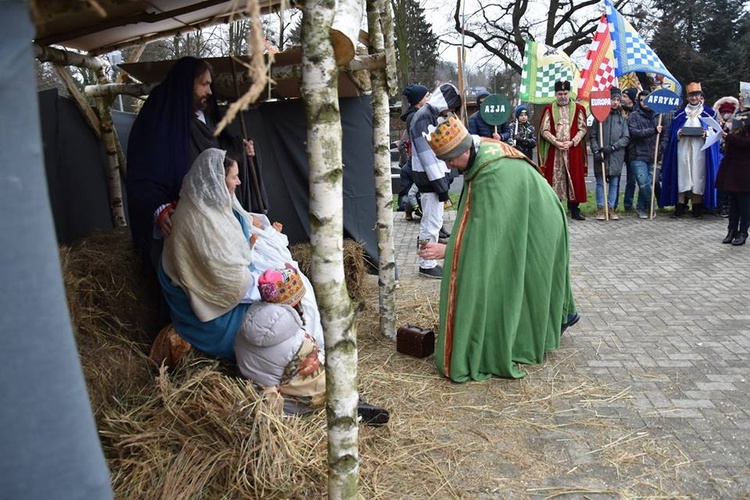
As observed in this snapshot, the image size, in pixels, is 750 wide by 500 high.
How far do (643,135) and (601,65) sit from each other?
4.72 feet

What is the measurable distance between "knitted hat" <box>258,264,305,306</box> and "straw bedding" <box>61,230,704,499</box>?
496 mm

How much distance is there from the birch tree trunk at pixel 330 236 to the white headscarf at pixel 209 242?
112 centimetres

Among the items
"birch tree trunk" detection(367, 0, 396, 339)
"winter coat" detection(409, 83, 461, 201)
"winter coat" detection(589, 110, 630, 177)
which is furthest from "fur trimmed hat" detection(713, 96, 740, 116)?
"birch tree trunk" detection(367, 0, 396, 339)

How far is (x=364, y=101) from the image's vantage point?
6711mm

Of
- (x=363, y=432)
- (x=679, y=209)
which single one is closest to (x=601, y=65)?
(x=679, y=209)

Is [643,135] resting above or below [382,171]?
above

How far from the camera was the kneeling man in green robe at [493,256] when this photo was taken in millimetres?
4027

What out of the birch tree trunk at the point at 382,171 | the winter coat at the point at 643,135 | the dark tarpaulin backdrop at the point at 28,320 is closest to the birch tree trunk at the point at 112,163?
the birch tree trunk at the point at 382,171

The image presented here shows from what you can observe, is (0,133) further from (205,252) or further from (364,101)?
(364,101)

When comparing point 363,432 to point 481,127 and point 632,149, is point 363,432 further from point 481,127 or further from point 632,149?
point 632,149

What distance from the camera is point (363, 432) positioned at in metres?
3.38

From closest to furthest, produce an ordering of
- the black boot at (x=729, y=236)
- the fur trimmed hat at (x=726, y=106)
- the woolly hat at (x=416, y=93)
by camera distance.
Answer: the woolly hat at (x=416, y=93)
the black boot at (x=729, y=236)
the fur trimmed hat at (x=726, y=106)

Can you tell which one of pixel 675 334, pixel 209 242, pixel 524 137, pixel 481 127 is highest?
pixel 481 127

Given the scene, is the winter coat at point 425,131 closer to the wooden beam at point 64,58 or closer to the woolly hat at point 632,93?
the wooden beam at point 64,58
